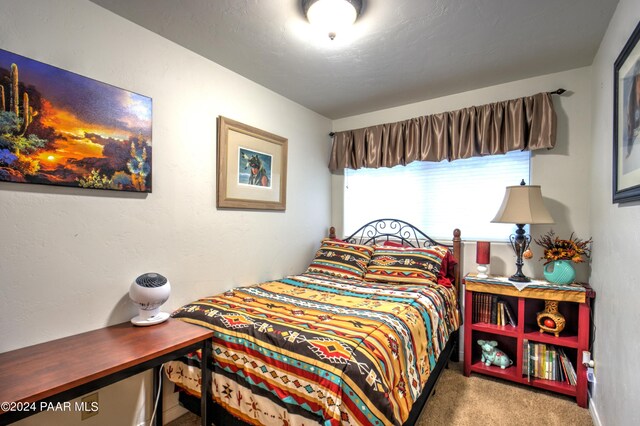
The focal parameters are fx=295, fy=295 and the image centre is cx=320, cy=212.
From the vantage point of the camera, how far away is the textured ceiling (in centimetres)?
166

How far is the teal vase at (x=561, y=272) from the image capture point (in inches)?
83.7

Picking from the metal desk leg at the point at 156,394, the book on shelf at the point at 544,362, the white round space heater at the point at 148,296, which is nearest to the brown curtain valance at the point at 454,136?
the book on shelf at the point at 544,362

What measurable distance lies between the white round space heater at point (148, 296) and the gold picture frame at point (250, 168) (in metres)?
0.79

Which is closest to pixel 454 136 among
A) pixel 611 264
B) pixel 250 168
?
pixel 611 264

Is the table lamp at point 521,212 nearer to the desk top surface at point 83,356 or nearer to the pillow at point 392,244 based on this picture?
the pillow at point 392,244

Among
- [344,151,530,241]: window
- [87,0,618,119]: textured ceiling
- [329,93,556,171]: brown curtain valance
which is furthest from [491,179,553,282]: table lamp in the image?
[87,0,618,119]: textured ceiling

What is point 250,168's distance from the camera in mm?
2555

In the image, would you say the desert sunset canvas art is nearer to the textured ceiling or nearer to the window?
the textured ceiling

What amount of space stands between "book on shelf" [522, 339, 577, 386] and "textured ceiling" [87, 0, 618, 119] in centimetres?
213

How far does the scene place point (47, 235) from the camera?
1463mm

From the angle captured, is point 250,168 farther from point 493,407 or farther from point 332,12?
point 493,407

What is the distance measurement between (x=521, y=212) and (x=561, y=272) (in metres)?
0.51

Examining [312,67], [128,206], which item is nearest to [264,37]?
[312,67]

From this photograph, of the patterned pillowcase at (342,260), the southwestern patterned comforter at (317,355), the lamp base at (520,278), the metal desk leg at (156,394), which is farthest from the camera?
the patterned pillowcase at (342,260)
